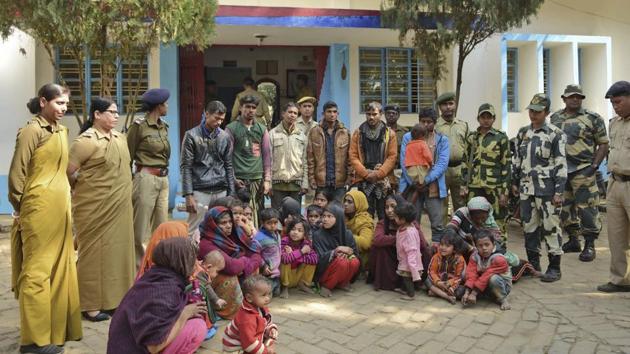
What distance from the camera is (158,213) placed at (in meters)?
5.41

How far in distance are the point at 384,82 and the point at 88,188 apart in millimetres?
8041

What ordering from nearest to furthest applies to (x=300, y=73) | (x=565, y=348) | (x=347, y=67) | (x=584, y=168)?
(x=565, y=348), (x=584, y=168), (x=347, y=67), (x=300, y=73)

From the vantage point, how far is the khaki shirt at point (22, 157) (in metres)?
3.77

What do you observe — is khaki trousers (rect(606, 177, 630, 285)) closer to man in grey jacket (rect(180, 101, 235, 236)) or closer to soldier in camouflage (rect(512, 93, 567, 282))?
soldier in camouflage (rect(512, 93, 567, 282))

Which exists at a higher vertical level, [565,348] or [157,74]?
[157,74]

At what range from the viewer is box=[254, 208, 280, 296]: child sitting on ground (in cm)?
505

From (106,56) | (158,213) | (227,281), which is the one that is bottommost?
(227,281)

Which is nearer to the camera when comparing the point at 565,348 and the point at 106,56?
the point at 565,348

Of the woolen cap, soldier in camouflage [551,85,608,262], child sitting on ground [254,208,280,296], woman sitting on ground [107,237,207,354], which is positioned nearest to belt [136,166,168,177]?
the woolen cap

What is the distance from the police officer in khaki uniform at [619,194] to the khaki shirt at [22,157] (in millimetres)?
4895

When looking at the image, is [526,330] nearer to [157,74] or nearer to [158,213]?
[158,213]

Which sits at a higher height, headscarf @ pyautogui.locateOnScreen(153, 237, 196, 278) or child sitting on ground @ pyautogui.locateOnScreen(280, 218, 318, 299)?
headscarf @ pyautogui.locateOnScreen(153, 237, 196, 278)

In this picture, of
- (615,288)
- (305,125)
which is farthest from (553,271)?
(305,125)

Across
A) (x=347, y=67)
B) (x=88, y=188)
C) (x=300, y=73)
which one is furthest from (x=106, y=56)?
(x=300, y=73)
